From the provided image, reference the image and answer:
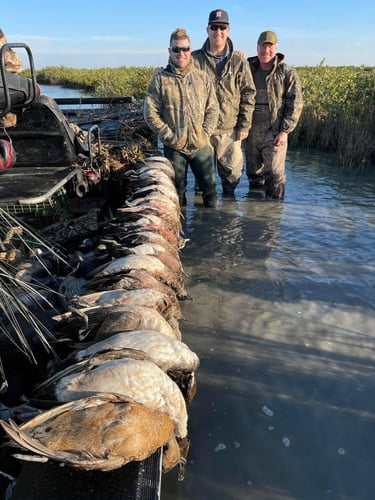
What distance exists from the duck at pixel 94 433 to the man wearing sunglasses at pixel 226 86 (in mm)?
5972

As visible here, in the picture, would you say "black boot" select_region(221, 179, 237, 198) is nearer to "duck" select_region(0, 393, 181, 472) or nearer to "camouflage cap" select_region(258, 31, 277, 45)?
"camouflage cap" select_region(258, 31, 277, 45)

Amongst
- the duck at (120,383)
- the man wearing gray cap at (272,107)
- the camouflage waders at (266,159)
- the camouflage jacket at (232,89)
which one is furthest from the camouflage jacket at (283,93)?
the duck at (120,383)

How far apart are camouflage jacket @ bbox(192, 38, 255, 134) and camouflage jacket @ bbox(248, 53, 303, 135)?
1.85 ft

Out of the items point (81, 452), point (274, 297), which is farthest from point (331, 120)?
point (81, 452)

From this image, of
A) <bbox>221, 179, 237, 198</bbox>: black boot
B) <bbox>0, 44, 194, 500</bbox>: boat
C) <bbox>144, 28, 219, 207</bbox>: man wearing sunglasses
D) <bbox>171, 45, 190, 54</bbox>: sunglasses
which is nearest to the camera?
<bbox>0, 44, 194, 500</bbox>: boat

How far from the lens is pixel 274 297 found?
4.81 metres

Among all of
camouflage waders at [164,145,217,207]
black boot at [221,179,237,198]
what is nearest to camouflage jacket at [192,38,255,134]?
camouflage waders at [164,145,217,207]

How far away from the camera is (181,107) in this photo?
20.3 ft

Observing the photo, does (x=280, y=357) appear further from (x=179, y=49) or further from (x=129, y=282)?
(x=179, y=49)

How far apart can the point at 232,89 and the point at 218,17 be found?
1086 mm

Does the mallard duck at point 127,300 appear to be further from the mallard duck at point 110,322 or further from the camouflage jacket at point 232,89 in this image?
the camouflage jacket at point 232,89

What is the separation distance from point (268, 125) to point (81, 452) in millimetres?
7047

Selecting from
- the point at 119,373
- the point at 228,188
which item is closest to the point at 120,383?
A: the point at 119,373

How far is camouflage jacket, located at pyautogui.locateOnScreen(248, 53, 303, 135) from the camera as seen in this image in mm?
7379
